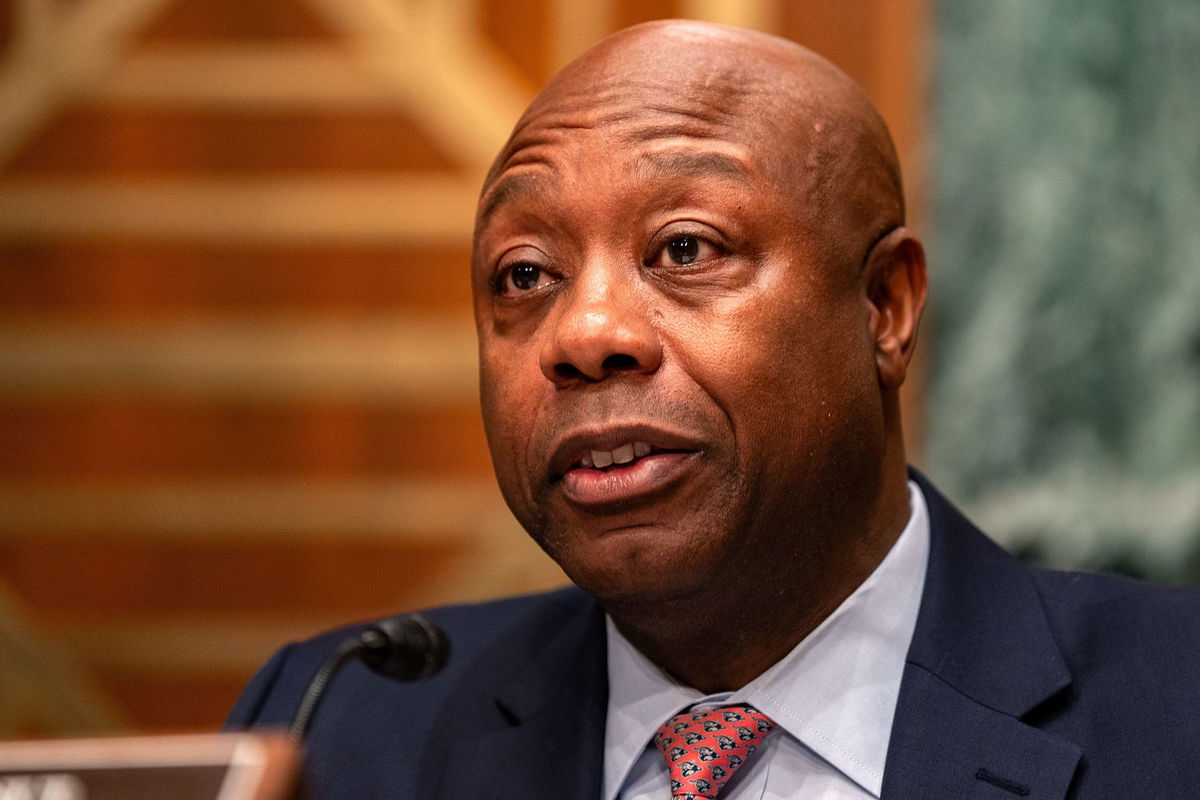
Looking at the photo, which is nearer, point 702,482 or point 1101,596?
point 702,482

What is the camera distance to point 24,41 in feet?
11.5

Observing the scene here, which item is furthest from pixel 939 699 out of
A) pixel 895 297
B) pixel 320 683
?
pixel 320 683

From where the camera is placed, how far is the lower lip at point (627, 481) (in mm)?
1535

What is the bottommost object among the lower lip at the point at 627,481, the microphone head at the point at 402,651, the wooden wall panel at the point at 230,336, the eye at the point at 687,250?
the wooden wall panel at the point at 230,336

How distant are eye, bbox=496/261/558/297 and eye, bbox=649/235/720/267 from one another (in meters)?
0.15

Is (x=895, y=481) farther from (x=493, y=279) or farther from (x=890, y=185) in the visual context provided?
(x=493, y=279)

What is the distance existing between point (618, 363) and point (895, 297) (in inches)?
16.9

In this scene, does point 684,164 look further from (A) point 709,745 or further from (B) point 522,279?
(A) point 709,745

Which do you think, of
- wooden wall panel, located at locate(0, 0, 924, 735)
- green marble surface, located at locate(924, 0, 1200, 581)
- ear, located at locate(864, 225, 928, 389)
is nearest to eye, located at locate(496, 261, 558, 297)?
ear, located at locate(864, 225, 928, 389)

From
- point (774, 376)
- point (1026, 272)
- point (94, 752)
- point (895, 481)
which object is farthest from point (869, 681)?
point (1026, 272)

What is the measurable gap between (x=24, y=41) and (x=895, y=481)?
2.69 m

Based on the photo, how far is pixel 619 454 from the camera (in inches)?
61.5

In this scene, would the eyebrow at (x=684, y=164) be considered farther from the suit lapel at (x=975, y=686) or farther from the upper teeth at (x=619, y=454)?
the suit lapel at (x=975, y=686)

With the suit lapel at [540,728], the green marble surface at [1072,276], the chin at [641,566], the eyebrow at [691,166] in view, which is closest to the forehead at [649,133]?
the eyebrow at [691,166]
